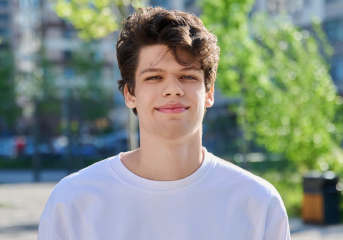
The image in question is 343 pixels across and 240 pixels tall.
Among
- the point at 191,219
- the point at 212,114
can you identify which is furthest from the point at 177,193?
the point at 212,114

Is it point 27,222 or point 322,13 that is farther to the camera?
point 322,13

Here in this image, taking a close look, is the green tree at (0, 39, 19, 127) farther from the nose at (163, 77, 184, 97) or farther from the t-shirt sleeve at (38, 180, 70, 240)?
the nose at (163, 77, 184, 97)

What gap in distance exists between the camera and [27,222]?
8.95 metres

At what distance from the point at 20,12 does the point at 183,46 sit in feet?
185

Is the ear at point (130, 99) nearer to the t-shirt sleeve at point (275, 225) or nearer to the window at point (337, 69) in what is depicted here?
the t-shirt sleeve at point (275, 225)

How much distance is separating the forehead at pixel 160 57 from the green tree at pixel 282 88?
9859 mm

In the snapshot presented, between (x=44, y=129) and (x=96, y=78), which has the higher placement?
(x=96, y=78)

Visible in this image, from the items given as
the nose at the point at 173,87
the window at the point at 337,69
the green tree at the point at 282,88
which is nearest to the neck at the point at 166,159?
the nose at the point at 173,87

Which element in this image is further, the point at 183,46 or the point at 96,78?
the point at 96,78

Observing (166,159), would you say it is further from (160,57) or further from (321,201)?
(321,201)

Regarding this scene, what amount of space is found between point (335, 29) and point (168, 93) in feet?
112

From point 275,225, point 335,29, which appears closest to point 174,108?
point 275,225

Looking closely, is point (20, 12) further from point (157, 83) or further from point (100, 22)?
point (157, 83)

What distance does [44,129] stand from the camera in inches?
802
